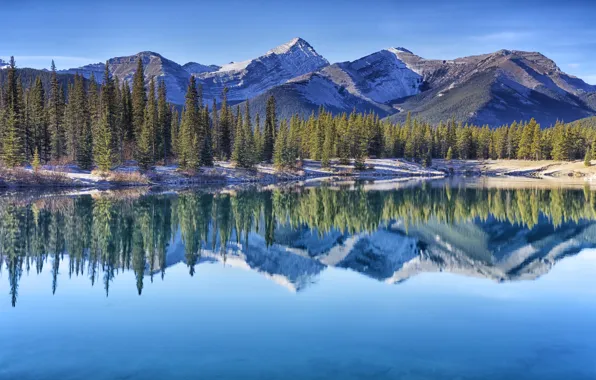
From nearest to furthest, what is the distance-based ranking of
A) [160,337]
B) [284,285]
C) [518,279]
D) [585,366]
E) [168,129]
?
1. [585,366]
2. [160,337]
3. [284,285]
4. [518,279]
5. [168,129]

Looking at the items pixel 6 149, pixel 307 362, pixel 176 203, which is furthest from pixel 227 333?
pixel 6 149

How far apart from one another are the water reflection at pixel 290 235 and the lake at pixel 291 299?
0.22 meters

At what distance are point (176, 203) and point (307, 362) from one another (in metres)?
45.0

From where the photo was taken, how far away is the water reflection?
85.7 ft

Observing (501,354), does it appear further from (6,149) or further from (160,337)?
(6,149)

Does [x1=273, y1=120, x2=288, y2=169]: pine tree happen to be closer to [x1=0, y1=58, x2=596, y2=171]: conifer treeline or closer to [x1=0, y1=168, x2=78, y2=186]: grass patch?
[x1=0, y1=58, x2=596, y2=171]: conifer treeline

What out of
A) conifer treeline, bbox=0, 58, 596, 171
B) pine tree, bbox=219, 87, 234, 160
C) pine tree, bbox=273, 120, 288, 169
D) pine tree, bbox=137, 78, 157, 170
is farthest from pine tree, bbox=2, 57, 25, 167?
pine tree, bbox=273, 120, 288, 169

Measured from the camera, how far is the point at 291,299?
64.4 feet

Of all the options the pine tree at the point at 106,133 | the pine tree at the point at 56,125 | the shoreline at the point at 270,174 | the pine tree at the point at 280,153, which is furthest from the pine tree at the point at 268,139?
the pine tree at the point at 56,125

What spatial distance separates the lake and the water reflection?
0.22 meters

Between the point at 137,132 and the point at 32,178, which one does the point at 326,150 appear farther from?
the point at 32,178

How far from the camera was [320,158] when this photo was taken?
449 feet

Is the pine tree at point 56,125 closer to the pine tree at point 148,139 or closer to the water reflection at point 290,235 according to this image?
the pine tree at point 148,139

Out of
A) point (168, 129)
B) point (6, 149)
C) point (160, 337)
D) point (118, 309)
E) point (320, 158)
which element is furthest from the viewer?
point (320, 158)
